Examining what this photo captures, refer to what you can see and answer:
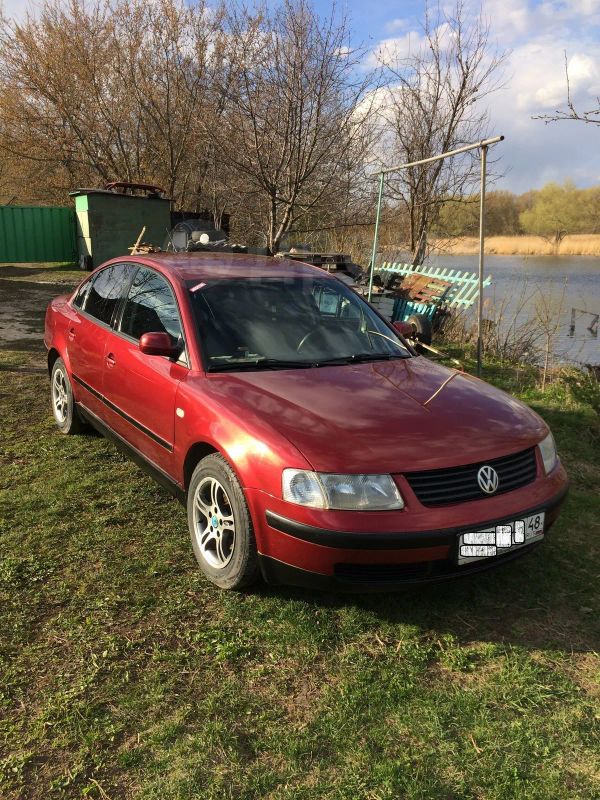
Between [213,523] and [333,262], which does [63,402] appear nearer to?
[213,523]

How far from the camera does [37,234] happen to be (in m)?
17.2

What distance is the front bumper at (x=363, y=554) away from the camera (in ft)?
7.88

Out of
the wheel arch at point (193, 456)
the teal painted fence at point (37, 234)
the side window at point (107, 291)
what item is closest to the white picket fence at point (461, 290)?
the side window at point (107, 291)

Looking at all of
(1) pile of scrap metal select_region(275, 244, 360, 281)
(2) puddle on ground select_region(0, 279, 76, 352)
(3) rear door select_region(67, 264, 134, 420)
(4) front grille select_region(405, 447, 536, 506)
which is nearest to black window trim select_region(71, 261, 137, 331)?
(3) rear door select_region(67, 264, 134, 420)

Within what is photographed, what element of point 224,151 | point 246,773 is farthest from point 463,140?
point 246,773

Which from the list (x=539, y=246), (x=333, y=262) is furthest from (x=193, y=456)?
(x=539, y=246)

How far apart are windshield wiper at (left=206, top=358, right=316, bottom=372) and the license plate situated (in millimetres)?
1311

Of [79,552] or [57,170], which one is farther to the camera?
[57,170]

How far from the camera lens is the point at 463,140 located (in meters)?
13.8

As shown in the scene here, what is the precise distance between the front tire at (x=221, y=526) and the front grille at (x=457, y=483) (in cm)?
77

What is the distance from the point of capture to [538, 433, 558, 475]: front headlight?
2.97 meters

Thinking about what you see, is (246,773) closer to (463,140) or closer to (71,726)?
(71,726)

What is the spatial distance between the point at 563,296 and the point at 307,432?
5923 millimetres

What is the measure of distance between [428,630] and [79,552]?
1887mm
